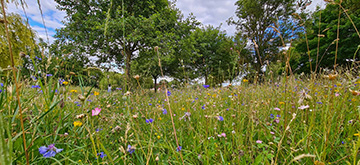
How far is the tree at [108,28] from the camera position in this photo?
7.98 metres

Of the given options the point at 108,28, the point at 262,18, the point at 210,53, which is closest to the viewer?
the point at 108,28

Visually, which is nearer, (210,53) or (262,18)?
(262,18)

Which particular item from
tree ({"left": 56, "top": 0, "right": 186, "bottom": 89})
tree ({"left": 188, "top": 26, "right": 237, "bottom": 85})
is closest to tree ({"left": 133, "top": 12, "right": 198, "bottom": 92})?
tree ({"left": 56, "top": 0, "right": 186, "bottom": 89})

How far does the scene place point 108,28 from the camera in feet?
24.2

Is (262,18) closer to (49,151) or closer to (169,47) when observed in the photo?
(169,47)

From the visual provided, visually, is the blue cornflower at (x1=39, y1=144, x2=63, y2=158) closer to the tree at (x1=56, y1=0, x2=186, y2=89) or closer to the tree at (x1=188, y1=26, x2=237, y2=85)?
the tree at (x1=56, y1=0, x2=186, y2=89)

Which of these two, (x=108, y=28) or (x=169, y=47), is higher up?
(x=108, y=28)

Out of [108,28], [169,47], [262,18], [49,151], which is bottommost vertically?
[49,151]

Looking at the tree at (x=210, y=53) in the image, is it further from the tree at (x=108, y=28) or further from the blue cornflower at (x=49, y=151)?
the blue cornflower at (x=49, y=151)

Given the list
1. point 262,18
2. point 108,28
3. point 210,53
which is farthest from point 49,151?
point 210,53

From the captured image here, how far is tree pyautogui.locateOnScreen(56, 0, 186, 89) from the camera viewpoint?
7.98 metres

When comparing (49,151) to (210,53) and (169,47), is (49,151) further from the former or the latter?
(210,53)

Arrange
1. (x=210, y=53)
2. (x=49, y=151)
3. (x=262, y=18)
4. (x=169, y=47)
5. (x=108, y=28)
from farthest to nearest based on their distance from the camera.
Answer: (x=210, y=53) < (x=262, y=18) < (x=169, y=47) < (x=108, y=28) < (x=49, y=151)

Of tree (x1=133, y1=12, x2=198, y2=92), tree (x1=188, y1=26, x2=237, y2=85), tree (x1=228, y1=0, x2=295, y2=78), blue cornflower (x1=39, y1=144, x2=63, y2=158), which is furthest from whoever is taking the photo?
tree (x1=188, y1=26, x2=237, y2=85)
